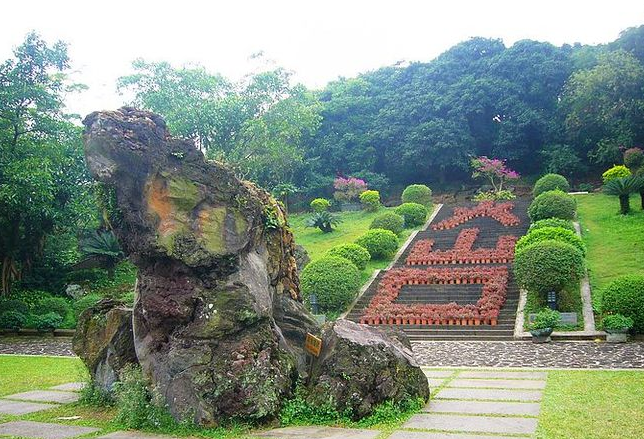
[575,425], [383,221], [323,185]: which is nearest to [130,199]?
[575,425]

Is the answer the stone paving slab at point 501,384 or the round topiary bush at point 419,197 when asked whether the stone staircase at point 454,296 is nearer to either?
the stone paving slab at point 501,384

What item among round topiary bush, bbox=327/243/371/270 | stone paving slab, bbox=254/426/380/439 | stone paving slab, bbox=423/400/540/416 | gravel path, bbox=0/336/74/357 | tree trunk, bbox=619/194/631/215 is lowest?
gravel path, bbox=0/336/74/357

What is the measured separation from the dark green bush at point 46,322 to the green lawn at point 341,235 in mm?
9765

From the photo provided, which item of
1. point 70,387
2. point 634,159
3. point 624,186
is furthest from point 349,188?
point 70,387

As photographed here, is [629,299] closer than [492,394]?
No

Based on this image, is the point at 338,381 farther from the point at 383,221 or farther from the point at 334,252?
the point at 383,221

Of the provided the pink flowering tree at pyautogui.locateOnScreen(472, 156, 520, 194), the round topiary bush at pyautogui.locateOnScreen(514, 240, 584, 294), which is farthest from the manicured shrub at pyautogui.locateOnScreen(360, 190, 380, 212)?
the round topiary bush at pyautogui.locateOnScreen(514, 240, 584, 294)

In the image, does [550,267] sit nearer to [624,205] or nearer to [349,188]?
[624,205]

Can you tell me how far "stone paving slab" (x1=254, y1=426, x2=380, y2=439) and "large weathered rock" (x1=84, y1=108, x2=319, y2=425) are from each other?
1.24 ft

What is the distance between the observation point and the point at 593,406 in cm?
732

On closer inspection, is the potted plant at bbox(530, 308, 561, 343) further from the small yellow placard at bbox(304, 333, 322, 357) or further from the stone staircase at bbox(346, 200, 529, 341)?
the small yellow placard at bbox(304, 333, 322, 357)

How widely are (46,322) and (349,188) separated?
21412 millimetres

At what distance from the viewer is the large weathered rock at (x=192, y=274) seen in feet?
23.4

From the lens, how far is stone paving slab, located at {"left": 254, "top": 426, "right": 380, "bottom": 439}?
647 centimetres
